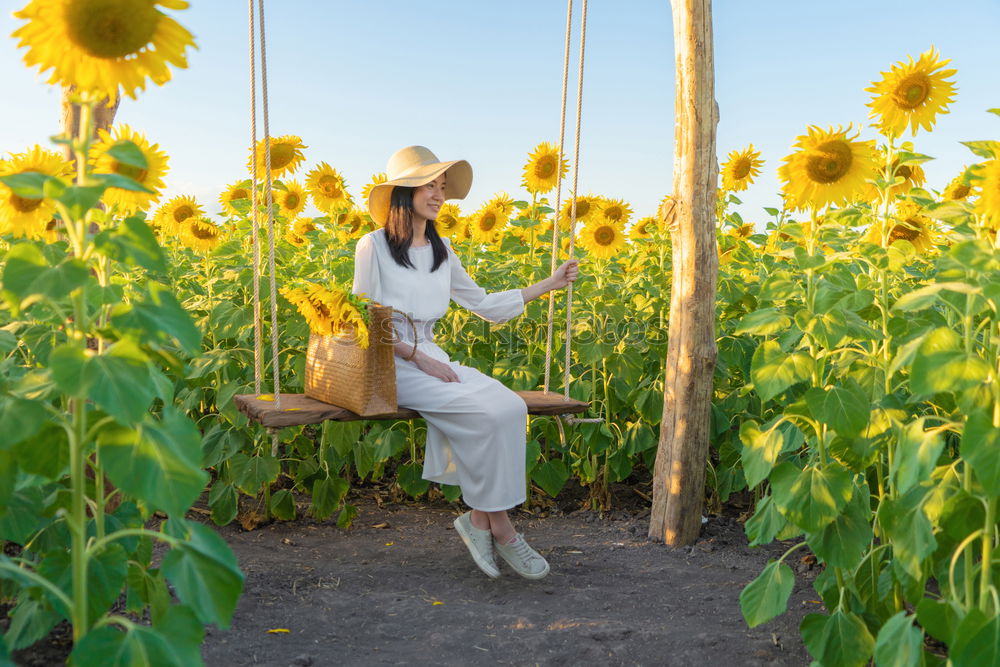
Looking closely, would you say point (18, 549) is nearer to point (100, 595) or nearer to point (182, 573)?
point (100, 595)

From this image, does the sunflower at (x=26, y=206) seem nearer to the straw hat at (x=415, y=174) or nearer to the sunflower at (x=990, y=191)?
the straw hat at (x=415, y=174)

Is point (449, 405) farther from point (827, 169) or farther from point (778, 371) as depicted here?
point (827, 169)

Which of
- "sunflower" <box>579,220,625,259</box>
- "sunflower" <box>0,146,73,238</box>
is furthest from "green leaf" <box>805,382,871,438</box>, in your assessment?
"sunflower" <box>579,220,625,259</box>

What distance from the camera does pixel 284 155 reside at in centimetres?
520

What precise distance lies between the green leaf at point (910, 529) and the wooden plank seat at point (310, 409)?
1.63 meters

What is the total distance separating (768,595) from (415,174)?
7.69ft

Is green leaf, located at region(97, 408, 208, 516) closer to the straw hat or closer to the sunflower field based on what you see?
the sunflower field

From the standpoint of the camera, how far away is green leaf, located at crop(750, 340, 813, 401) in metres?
2.88

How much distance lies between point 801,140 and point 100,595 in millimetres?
2742

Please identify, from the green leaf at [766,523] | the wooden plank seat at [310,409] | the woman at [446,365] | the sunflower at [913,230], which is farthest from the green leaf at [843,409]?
the sunflower at [913,230]

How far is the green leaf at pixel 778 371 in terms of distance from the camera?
2.88 metres

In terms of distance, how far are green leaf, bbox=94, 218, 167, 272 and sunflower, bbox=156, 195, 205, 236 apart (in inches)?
168

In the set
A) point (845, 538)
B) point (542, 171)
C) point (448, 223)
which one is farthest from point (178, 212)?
point (845, 538)

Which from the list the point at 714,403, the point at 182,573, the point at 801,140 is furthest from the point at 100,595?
the point at 714,403
